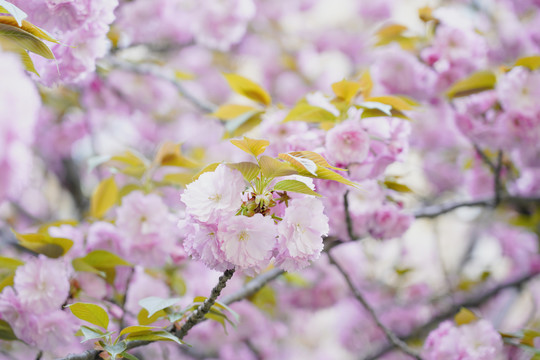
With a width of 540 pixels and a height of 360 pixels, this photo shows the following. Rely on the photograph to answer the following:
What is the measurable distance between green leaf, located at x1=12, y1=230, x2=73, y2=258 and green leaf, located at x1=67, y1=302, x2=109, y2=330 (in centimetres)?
23

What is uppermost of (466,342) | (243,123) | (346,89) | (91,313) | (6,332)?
(346,89)

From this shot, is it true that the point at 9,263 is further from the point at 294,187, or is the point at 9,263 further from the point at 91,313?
the point at 294,187

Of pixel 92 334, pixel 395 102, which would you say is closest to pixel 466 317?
pixel 395 102

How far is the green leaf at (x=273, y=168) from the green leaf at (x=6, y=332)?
717 mm

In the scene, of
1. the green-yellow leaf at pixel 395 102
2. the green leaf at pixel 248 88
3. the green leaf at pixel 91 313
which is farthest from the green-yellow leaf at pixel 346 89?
the green leaf at pixel 91 313

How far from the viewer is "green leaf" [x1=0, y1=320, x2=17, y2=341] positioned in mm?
1011

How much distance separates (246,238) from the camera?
70 centimetres

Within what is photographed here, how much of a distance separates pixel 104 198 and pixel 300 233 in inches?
34.3

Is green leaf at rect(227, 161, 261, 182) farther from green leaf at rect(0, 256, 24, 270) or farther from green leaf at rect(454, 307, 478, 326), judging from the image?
green leaf at rect(454, 307, 478, 326)

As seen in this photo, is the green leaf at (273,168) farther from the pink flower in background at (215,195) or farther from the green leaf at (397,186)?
the green leaf at (397,186)

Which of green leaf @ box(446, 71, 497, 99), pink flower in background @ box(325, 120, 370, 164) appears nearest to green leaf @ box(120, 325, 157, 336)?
pink flower in background @ box(325, 120, 370, 164)

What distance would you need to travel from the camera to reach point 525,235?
2340 mm

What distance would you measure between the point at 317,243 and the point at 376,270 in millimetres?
2128

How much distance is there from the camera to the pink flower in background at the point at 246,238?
698 millimetres
